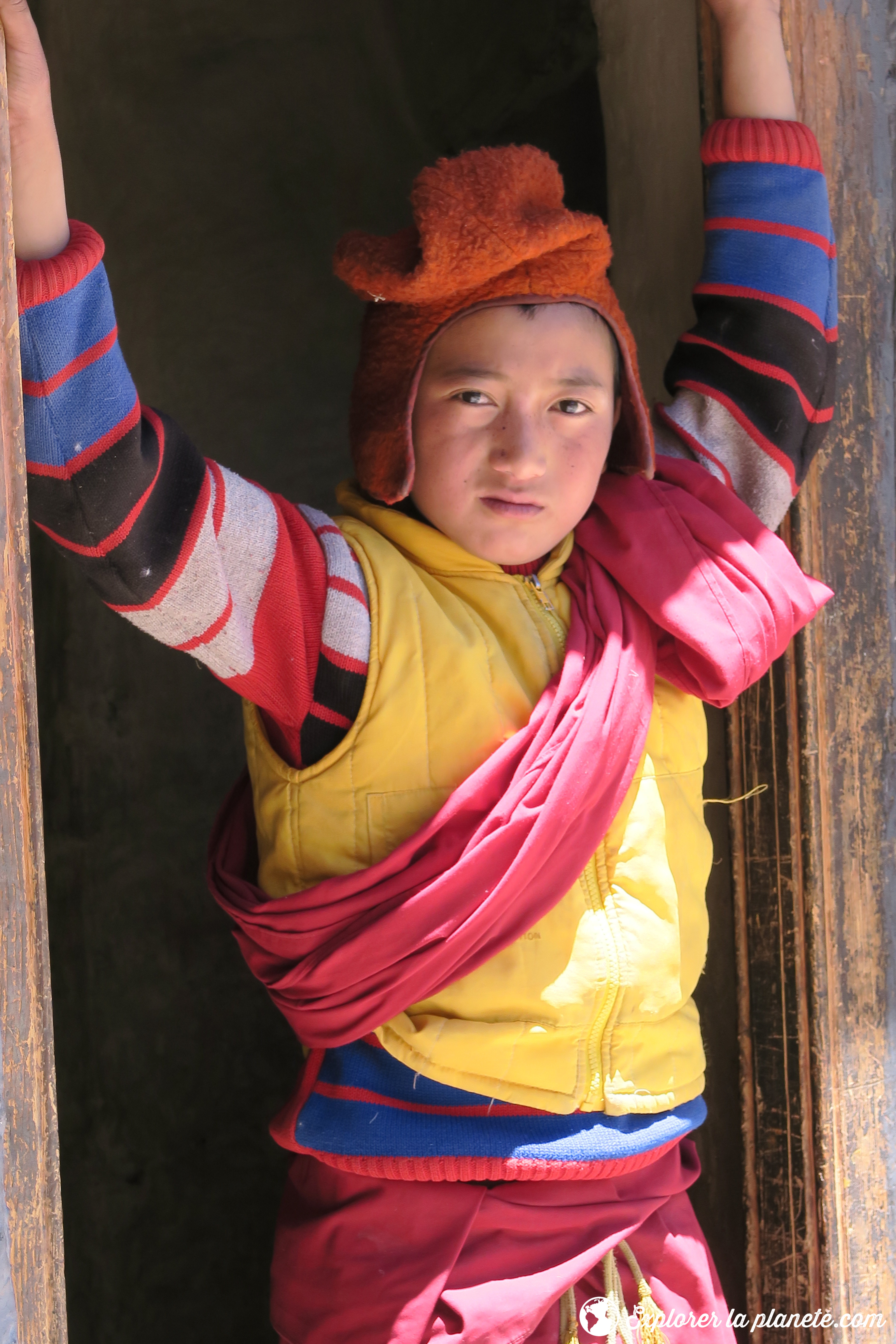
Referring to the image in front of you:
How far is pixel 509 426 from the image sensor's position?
1.32 m

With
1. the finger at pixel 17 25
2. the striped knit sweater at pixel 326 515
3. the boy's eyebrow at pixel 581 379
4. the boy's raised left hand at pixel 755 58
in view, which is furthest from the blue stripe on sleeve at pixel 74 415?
the boy's raised left hand at pixel 755 58

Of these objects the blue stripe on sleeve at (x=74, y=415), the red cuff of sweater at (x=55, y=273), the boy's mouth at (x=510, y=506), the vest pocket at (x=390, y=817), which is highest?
the red cuff of sweater at (x=55, y=273)

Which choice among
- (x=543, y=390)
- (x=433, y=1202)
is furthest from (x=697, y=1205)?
(x=543, y=390)

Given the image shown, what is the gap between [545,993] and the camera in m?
1.26

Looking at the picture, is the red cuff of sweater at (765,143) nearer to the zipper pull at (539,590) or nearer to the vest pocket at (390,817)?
the zipper pull at (539,590)

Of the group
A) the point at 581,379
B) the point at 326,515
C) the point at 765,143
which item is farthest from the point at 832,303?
the point at 326,515

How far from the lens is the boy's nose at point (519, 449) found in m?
1.30

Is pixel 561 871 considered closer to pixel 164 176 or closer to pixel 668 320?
pixel 668 320

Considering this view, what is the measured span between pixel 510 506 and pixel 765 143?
22.2 inches

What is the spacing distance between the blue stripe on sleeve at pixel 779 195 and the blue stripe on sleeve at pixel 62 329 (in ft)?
2.69

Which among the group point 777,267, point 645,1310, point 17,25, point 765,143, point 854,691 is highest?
point 17,25

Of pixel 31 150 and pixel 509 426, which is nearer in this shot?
pixel 31 150

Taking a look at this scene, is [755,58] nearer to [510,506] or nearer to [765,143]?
[765,143]

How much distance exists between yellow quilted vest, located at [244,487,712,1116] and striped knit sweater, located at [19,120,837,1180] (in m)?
0.03
